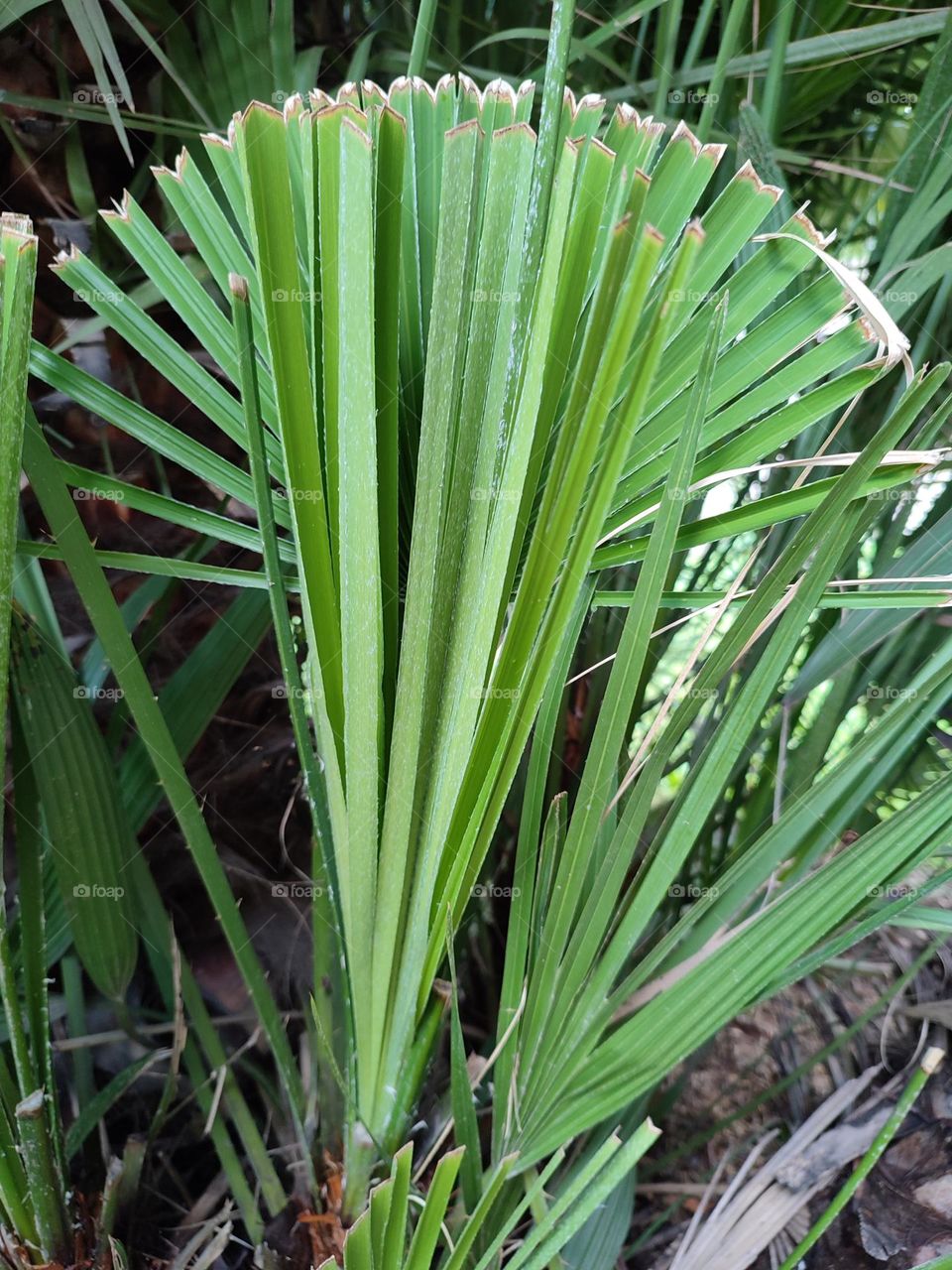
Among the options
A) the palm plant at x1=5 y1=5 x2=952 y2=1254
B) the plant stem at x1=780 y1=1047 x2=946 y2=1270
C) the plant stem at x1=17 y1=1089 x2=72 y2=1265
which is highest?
the palm plant at x1=5 y1=5 x2=952 y2=1254

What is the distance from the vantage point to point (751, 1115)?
64 centimetres

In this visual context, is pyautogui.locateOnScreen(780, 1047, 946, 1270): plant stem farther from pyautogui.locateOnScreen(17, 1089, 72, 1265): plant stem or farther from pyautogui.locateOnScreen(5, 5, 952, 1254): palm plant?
pyautogui.locateOnScreen(17, 1089, 72, 1265): plant stem

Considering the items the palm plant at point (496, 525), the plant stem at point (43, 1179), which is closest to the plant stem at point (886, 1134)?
the palm plant at point (496, 525)

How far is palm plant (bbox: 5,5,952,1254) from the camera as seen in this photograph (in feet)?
0.84

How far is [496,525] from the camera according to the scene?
A: 0.87 ft

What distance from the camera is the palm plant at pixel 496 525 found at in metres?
0.26

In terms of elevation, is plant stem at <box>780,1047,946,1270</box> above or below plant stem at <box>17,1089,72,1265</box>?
above

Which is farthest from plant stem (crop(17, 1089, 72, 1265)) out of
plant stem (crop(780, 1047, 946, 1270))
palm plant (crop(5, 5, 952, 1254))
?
plant stem (crop(780, 1047, 946, 1270))

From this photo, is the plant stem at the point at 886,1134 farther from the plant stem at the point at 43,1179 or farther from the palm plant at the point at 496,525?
the plant stem at the point at 43,1179

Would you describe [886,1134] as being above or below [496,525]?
below

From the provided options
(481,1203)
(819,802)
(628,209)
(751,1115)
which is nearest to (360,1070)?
(481,1203)

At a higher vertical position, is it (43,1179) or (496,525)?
(496,525)

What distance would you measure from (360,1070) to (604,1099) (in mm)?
99

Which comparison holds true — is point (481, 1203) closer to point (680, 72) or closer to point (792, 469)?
point (792, 469)
